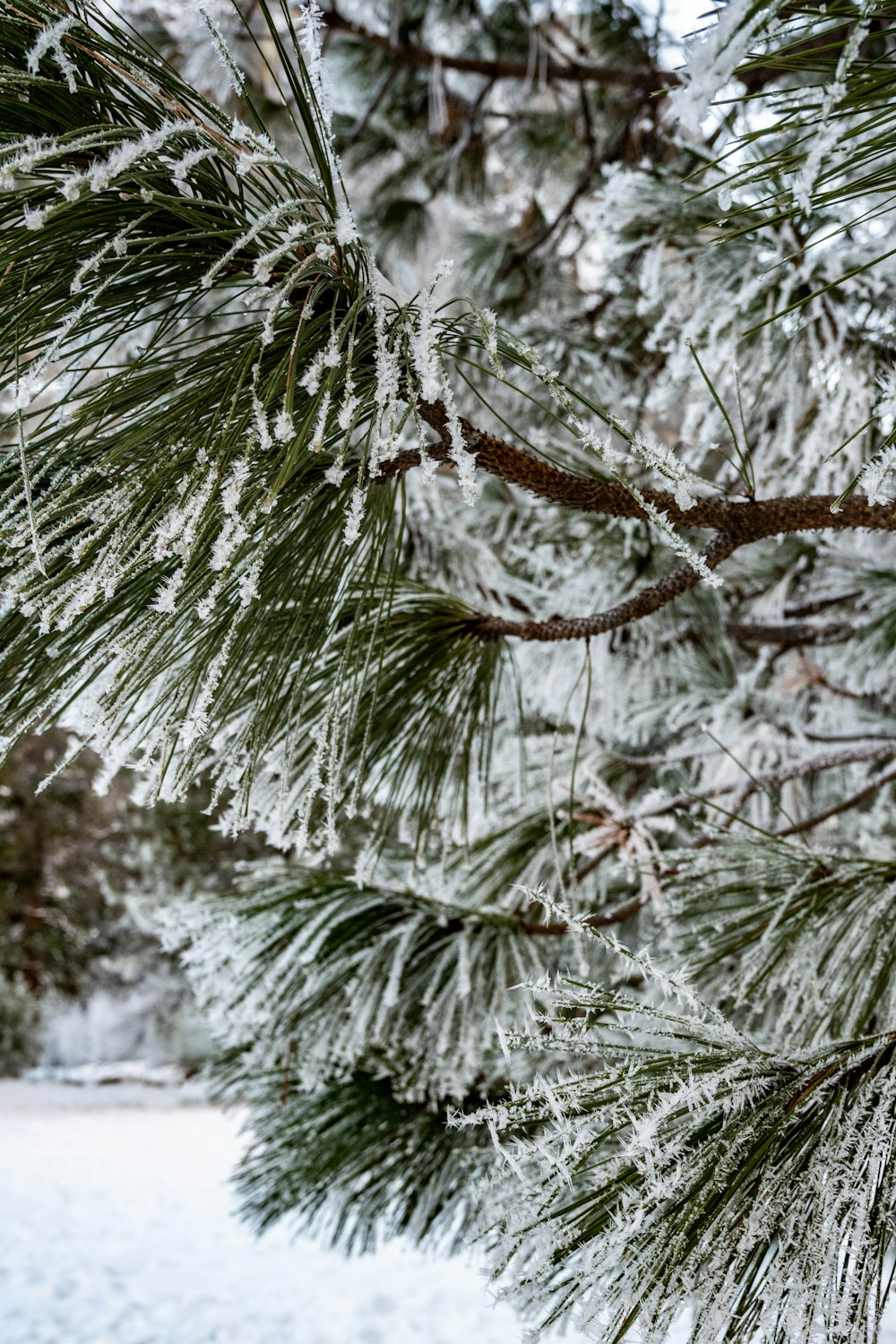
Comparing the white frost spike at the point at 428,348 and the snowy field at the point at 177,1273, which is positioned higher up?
the white frost spike at the point at 428,348

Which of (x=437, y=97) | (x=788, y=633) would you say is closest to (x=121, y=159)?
(x=788, y=633)

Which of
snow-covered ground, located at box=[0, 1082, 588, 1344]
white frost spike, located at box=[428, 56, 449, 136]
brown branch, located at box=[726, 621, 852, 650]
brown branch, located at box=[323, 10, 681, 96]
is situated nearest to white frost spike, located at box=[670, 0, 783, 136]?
brown branch, located at box=[726, 621, 852, 650]

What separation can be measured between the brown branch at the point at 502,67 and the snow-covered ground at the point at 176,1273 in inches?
76.5

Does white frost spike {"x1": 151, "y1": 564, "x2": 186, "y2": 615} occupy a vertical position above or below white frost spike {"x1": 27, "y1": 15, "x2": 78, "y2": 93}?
below

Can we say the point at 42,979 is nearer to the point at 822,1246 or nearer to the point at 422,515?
the point at 422,515

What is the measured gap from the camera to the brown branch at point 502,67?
1.40m

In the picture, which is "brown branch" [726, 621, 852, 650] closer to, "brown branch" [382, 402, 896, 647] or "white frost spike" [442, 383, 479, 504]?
"brown branch" [382, 402, 896, 647]

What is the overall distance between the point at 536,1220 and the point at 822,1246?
9cm

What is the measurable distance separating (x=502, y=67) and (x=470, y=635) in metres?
1.39

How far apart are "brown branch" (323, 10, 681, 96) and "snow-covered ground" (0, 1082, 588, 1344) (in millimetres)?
1944

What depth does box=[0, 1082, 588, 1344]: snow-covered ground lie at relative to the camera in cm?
228

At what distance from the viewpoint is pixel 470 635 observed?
22.2 inches

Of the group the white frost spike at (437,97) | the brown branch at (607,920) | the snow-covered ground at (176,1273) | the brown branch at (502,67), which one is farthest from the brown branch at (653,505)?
the snow-covered ground at (176,1273)

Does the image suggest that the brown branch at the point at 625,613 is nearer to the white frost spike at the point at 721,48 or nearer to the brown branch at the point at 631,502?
the brown branch at the point at 631,502
